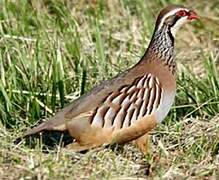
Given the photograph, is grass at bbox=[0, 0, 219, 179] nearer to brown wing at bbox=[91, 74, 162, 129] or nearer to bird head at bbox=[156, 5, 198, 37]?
brown wing at bbox=[91, 74, 162, 129]

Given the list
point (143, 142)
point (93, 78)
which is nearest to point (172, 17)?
point (143, 142)

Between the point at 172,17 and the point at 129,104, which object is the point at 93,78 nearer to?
the point at 172,17

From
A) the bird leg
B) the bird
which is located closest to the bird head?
the bird

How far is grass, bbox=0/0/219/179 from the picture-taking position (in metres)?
5.26

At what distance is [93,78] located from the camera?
6.89m

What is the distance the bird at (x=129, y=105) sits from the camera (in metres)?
5.49

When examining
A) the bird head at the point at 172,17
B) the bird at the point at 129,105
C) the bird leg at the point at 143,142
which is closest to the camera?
the bird at the point at 129,105

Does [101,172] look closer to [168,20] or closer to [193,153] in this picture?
[193,153]

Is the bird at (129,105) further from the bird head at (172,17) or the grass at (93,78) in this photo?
the grass at (93,78)

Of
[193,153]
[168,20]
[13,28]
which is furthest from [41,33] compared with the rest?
[193,153]

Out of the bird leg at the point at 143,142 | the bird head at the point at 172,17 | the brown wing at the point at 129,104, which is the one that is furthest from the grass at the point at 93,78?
the bird head at the point at 172,17

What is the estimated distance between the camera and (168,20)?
5949 millimetres

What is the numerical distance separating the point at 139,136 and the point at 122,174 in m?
0.55

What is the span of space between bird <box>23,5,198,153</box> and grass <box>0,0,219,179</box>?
0.41ft
